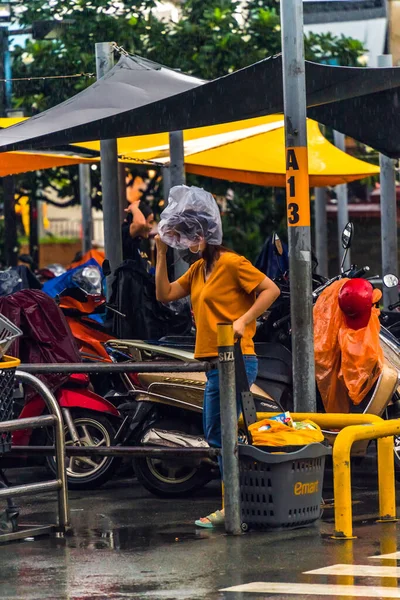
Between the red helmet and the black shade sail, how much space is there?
1.41 meters

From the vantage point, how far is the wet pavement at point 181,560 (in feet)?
18.6

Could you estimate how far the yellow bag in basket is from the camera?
7.04m

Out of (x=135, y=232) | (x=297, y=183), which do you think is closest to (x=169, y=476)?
(x=297, y=183)

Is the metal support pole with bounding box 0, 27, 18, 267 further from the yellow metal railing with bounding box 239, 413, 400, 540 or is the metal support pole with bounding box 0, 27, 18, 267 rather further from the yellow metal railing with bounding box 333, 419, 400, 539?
the yellow metal railing with bounding box 333, 419, 400, 539

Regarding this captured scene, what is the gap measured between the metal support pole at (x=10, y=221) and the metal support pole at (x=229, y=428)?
1111 centimetres

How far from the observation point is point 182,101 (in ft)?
31.9

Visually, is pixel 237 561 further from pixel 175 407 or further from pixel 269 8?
pixel 269 8

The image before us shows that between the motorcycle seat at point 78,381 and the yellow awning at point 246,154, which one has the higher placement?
the yellow awning at point 246,154

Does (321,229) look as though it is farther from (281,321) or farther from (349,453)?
(349,453)

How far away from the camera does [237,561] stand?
6.28 meters

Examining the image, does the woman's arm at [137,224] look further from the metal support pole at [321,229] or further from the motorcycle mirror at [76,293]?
the metal support pole at [321,229]

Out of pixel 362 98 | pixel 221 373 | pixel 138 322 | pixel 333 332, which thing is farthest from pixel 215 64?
pixel 221 373

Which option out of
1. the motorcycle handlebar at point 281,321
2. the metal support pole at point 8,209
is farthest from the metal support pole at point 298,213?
the metal support pole at point 8,209

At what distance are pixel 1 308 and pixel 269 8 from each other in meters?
11.9
